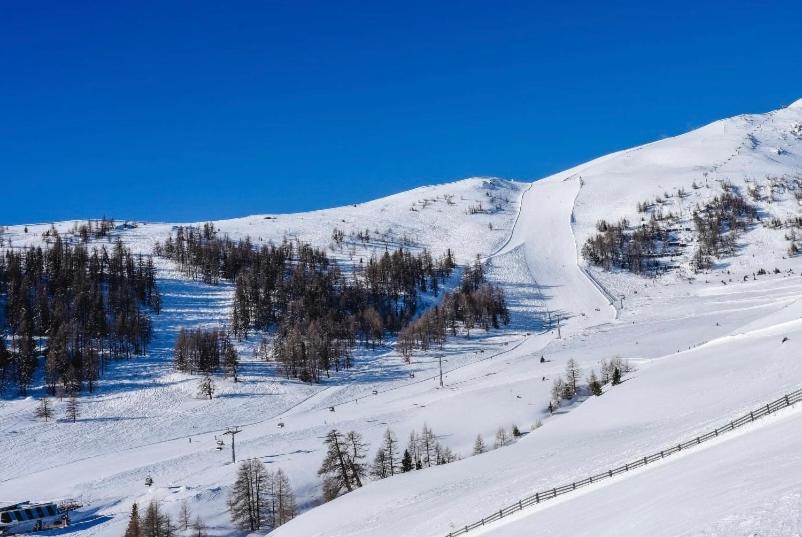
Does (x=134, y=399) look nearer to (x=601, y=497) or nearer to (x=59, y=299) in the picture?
(x=59, y=299)

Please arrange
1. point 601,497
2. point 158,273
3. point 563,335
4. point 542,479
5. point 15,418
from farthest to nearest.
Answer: point 158,273
point 563,335
point 15,418
point 542,479
point 601,497

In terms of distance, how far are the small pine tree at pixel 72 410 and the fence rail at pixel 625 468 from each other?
85809 millimetres

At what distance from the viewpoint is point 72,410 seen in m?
100

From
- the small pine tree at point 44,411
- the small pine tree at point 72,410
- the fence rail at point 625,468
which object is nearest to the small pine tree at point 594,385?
the fence rail at point 625,468

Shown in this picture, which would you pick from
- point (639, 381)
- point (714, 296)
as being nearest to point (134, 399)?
point (639, 381)

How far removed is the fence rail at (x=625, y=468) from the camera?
32.8 meters

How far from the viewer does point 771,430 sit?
30141 mm

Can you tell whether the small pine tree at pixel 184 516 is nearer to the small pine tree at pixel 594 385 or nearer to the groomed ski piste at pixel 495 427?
the groomed ski piste at pixel 495 427

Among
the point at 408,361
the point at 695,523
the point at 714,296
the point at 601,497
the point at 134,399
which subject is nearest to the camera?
the point at 695,523

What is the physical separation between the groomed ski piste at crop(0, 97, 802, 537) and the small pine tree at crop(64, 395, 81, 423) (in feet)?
5.52

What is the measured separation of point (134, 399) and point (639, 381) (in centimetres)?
8285

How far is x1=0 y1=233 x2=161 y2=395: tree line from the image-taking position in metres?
115

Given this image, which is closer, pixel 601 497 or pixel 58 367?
pixel 601 497

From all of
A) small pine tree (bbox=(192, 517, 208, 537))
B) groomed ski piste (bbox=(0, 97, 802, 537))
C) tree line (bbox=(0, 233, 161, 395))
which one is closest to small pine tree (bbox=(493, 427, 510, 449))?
groomed ski piste (bbox=(0, 97, 802, 537))
